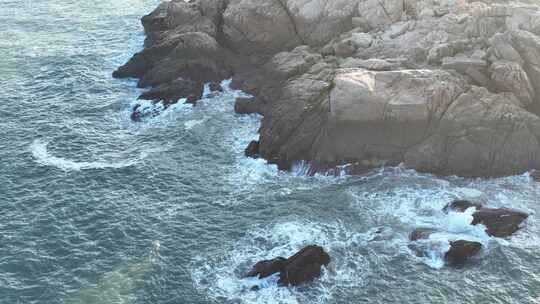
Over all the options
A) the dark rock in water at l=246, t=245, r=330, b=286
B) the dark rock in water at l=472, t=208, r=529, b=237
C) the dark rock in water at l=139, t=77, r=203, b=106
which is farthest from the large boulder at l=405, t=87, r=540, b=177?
the dark rock in water at l=139, t=77, r=203, b=106

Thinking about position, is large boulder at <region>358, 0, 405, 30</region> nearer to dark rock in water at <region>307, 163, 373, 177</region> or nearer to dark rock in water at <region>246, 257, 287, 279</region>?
dark rock in water at <region>307, 163, 373, 177</region>

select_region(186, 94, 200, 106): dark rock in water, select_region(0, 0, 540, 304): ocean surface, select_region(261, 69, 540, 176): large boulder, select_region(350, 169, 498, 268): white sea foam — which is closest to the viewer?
select_region(0, 0, 540, 304): ocean surface

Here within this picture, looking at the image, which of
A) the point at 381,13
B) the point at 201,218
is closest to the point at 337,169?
the point at 201,218

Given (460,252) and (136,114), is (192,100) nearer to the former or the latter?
(136,114)

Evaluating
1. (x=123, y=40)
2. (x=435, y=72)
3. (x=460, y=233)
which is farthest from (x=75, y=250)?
(x=123, y=40)

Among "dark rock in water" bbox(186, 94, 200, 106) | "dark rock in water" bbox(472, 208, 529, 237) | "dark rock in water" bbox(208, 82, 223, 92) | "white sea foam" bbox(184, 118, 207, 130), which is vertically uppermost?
"dark rock in water" bbox(208, 82, 223, 92)

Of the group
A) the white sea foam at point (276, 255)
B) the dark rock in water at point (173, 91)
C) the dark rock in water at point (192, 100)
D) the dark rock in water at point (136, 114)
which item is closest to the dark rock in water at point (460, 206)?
the white sea foam at point (276, 255)
